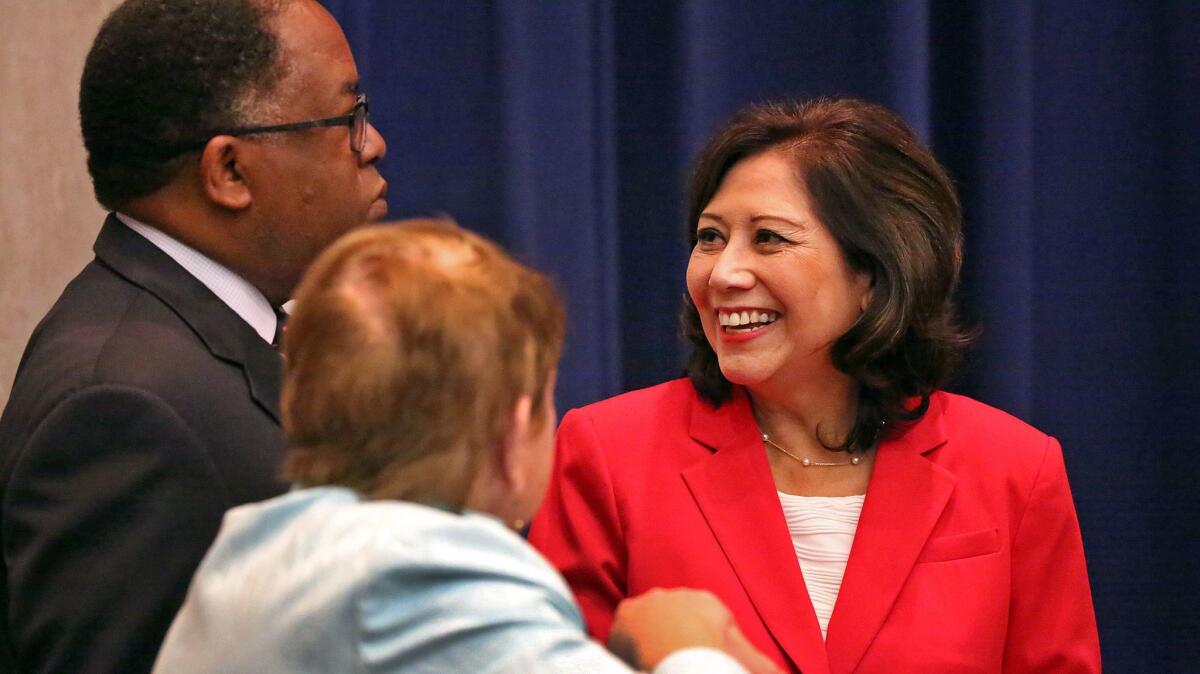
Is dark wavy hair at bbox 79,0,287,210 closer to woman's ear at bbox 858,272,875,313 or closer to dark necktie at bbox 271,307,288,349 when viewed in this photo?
dark necktie at bbox 271,307,288,349

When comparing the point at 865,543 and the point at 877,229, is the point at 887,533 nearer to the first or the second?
the point at 865,543

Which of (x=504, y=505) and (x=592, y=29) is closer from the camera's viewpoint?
(x=504, y=505)

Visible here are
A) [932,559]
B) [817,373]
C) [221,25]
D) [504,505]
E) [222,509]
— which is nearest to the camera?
[504,505]

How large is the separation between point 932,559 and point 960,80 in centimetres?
101

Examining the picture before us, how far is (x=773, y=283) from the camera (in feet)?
6.25

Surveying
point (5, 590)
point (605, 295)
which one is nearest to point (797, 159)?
point (605, 295)

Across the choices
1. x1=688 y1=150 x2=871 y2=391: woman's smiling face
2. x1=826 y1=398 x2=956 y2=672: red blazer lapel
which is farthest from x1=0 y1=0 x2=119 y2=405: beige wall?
x1=826 y1=398 x2=956 y2=672: red blazer lapel

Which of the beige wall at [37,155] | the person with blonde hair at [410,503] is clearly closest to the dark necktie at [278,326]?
the person with blonde hair at [410,503]

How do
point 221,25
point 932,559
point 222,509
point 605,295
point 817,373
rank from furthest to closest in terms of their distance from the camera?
point 605,295, point 817,373, point 932,559, point 221,25, point 222,509

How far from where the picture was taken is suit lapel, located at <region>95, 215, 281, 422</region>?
146 cm

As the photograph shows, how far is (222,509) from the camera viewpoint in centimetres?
133

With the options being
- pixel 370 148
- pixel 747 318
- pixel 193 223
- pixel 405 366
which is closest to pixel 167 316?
pixel 193 223

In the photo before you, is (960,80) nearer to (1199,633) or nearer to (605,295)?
(605,295)

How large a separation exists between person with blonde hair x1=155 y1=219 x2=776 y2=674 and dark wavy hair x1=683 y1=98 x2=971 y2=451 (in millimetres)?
917
